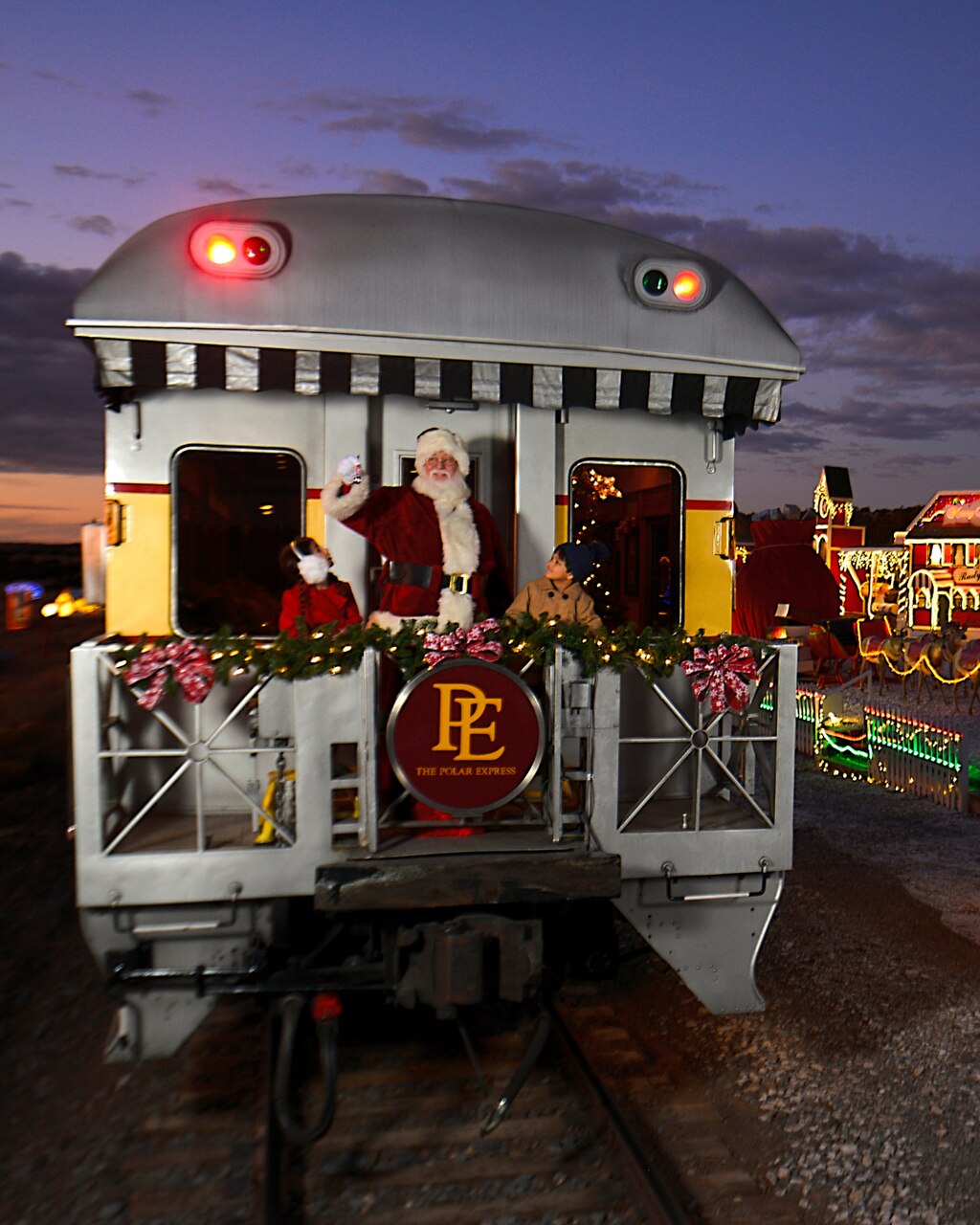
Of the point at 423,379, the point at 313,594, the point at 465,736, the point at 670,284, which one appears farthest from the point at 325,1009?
the point at 670,284

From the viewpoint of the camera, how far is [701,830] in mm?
4383

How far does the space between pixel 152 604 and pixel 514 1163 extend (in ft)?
10.2

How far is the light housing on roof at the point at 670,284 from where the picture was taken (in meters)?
4.78

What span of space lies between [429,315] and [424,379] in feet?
1.01

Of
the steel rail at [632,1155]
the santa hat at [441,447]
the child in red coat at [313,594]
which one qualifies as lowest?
the steel rail at [632,1155]

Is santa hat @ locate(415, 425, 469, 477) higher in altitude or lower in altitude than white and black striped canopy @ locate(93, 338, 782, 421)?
lower

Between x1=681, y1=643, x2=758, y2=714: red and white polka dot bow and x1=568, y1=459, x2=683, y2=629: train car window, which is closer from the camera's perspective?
x1=681, y1=643, x2=758, y2=714: red and white polka dot bow

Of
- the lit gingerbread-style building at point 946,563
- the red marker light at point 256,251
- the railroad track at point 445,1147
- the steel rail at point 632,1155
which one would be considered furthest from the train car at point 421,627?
the lit gingerbread-style building at point 946,563

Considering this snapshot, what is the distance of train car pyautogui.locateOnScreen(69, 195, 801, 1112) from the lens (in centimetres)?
394

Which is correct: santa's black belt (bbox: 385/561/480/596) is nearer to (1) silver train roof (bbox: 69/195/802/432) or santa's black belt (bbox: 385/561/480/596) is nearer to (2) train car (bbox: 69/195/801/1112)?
(2) train car (bbox: 69/195/801/1112)

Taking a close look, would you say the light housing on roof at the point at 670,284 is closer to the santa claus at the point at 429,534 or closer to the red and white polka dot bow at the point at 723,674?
the santa claus at the point at 429,534

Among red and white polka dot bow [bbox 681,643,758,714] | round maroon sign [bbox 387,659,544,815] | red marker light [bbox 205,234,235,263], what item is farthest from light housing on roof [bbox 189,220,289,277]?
red and white polka dot bow [bbox 681,643,758,714]

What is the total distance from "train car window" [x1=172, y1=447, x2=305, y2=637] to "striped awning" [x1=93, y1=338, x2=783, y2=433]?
1.58 feet

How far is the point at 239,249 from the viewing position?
173 inches
